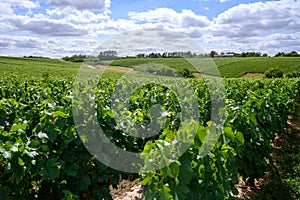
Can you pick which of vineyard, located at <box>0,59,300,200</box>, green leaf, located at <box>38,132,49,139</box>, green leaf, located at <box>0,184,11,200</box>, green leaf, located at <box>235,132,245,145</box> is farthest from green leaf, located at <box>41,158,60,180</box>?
green leaf, located at <box>235,132,245,145</box>

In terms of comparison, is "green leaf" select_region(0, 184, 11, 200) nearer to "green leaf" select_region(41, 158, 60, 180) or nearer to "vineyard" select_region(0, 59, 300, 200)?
"vineyard" select_region(0, 59, 300, 200)

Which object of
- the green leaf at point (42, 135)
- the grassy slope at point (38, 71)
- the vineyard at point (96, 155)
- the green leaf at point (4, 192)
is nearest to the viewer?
the vineyard at point (96, 155)

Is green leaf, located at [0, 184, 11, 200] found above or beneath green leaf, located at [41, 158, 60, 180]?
beneath

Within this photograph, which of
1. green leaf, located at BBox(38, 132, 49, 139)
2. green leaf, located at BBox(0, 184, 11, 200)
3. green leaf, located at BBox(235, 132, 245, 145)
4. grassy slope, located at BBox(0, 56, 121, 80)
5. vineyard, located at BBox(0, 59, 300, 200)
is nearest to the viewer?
vineyard, located at BBox(0, 59, 300, 200)

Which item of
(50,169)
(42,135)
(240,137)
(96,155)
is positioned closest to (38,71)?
(96,155)

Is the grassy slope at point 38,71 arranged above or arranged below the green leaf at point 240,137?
below

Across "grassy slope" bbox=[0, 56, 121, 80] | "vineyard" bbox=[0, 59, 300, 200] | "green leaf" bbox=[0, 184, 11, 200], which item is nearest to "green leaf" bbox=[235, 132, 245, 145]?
"vineyard" bbox=[0, 59, 300, 200]

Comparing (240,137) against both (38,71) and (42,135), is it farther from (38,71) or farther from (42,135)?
(38,71)

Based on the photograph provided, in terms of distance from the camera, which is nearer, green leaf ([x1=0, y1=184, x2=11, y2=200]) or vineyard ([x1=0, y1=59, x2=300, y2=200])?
vineyard ([x1=0, y1=59, x2=300, y2=200])

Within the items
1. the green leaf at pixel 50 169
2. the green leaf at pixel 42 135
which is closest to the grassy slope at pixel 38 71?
the green leaf at pixel 42 135

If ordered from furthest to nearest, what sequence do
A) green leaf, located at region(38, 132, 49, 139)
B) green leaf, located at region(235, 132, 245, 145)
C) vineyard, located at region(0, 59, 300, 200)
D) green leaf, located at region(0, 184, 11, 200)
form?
green leaf, located at region(235, 132, 245, 145)
green leaf, located at region(38, 132, 49, 139)
green leaf, located at region(0, 184, 11, 200)
vineyard, located at region(0, 59, 300, 200)

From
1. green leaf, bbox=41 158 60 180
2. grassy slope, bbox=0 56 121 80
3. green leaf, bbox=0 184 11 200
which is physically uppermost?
green leaf, bbox=41 158 60 180

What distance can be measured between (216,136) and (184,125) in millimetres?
601

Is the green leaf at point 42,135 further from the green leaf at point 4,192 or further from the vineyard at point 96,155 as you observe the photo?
the green leaf at point 4,192
